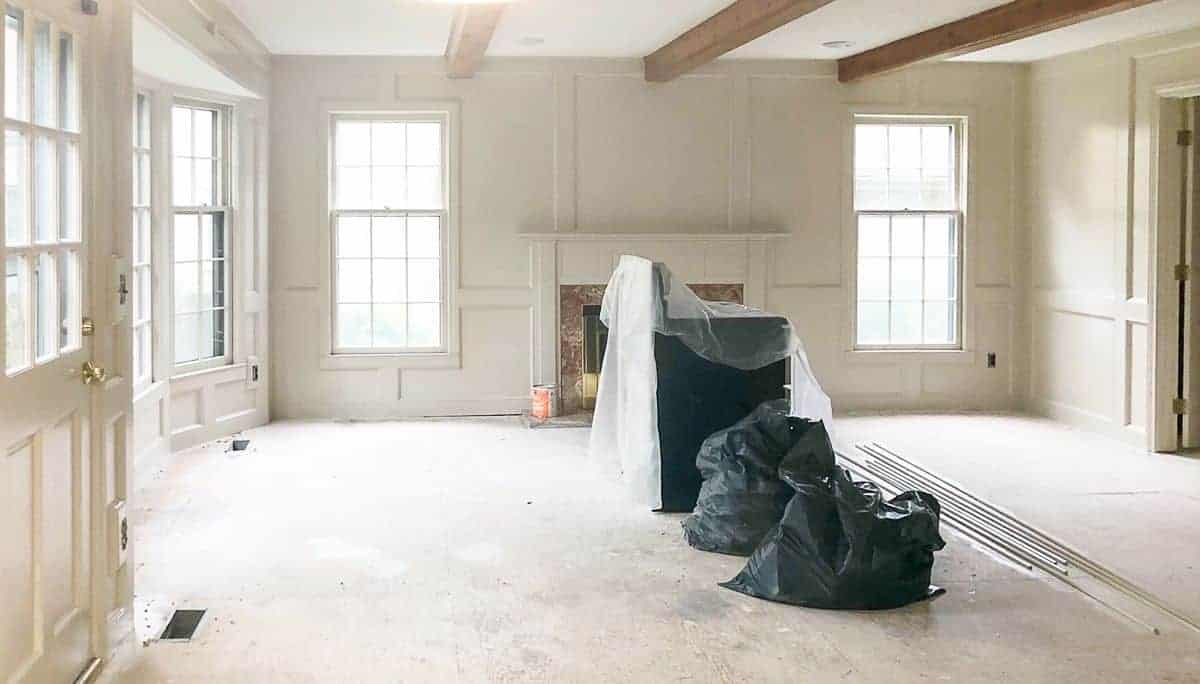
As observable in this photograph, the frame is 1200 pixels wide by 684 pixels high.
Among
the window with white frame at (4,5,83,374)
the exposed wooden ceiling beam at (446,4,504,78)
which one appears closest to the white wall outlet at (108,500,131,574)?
the window with white frame at (4,5,83,374)

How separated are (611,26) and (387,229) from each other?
229cm

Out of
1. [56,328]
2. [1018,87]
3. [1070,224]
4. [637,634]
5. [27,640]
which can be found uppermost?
[1018,87]

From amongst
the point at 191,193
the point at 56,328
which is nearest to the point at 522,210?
the point at 191,193

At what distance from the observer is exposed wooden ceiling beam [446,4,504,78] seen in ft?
19.7

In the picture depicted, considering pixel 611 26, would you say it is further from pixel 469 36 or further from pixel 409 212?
pixel 409 212

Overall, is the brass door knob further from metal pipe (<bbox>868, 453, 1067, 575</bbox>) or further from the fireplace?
the fireplace

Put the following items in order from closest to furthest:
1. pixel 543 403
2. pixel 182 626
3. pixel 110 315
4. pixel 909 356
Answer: pixel 110 315 → pixel 182 626 → pixel 543 403 → pixel 909 356

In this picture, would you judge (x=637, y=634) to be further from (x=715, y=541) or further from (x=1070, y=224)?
(x=1070, y=224)

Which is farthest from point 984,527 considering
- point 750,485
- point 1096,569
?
point 750,485

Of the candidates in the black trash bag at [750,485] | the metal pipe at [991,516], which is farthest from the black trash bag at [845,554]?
the metal pipe at [991,516]

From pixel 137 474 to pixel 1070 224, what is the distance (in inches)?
240

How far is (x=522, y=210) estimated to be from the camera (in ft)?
27.2

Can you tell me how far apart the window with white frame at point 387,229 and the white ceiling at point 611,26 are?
0.59 metres

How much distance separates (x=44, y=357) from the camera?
2961 mm
